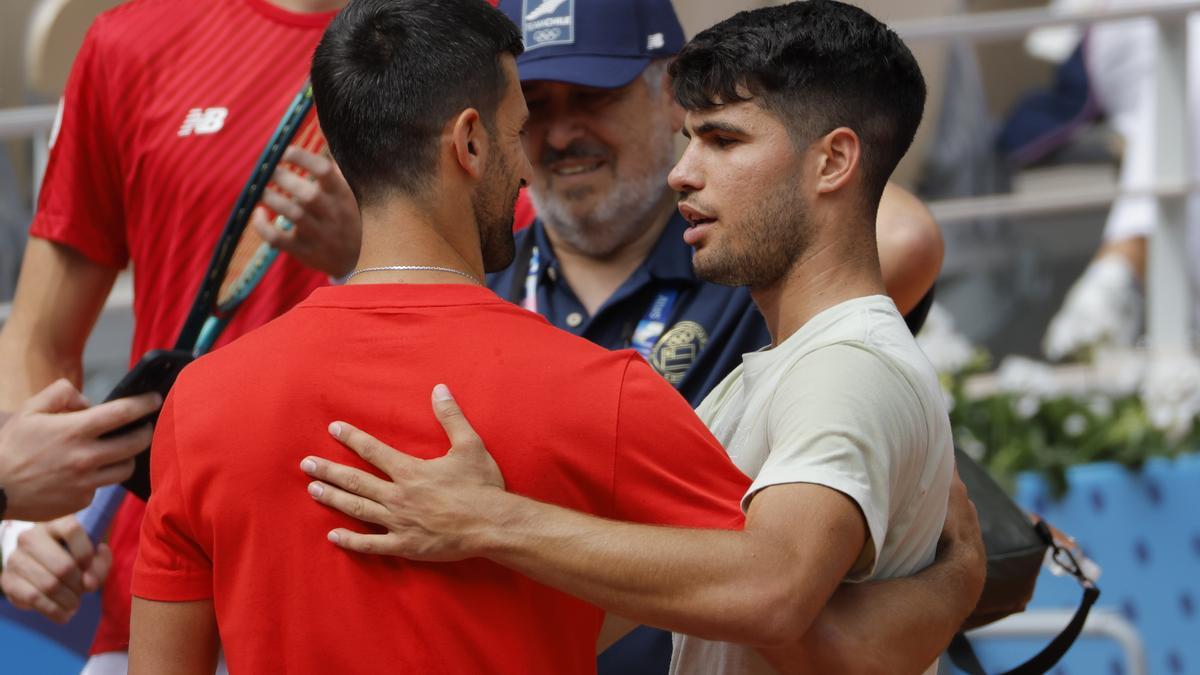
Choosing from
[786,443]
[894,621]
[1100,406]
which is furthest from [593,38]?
[1100,406]

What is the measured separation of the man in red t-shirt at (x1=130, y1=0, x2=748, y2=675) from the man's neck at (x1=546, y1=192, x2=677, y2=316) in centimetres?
97

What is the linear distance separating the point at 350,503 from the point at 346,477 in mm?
29

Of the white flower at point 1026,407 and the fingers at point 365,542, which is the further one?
the white flower at point 1026,407

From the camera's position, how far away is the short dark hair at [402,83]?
77.0 inches

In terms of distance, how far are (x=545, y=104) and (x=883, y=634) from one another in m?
1.25

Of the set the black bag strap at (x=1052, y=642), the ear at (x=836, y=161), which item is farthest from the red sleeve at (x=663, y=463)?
the black bag strap at (x=1052, y=642)

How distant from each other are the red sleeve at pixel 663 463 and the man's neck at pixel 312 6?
1379mm

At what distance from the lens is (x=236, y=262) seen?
2.80m

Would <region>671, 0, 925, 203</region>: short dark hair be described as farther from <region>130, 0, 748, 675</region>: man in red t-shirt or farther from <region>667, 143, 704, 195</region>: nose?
<region>130, 0, 748, 675</region>: man in red t-shirt

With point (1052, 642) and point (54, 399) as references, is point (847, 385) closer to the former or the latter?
point (1052, 642)

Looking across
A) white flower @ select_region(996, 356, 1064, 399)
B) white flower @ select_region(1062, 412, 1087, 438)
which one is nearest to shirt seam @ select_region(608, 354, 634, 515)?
white flower @ select_region(1062, 412, 1087, 438)

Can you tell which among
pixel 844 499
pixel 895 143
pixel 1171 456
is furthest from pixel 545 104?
pixel 1171 456

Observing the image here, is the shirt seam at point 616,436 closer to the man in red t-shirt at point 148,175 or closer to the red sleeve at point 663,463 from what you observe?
the red sleeve at point 663,463

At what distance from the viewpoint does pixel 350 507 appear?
71.7 inches
